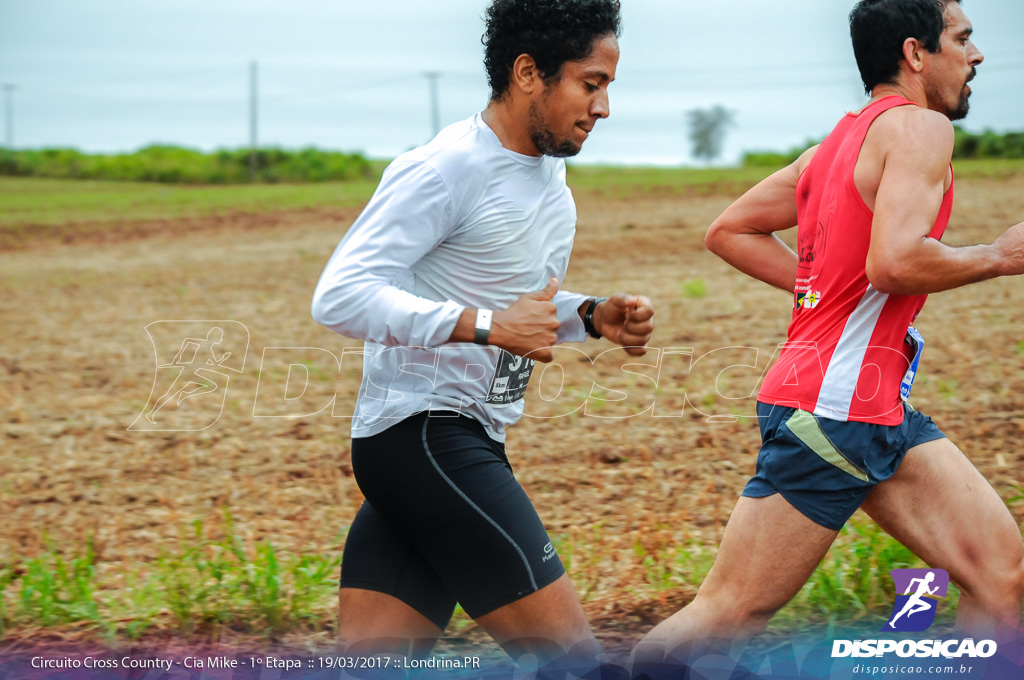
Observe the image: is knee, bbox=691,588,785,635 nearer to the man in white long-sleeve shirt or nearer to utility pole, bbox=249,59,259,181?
the man in white long-sleeve shirt

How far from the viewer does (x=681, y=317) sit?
32.1 ft

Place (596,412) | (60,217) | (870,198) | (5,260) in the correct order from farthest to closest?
1. (60,217)
2. (5,260)
3. (596,412)
4. (870,198)

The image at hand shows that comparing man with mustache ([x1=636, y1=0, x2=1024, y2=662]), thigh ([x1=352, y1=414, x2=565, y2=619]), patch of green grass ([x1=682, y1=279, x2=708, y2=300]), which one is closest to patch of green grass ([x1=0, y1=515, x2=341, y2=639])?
thigh ([x1=352, y1=414, x2=565, y2=619])

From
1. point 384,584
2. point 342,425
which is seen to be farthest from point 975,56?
point 342,425

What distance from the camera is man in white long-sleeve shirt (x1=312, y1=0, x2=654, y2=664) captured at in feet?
7.20

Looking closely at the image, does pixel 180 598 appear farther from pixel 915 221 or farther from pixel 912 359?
pixel 915 221

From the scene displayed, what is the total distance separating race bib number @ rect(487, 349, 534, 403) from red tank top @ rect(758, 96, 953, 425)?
63 centimetres

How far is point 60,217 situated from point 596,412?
19989mm

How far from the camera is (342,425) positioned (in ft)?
22.7

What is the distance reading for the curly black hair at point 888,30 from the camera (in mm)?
2354

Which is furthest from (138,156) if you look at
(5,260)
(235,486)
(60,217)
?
(235,486)

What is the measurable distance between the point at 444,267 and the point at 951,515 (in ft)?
4.50

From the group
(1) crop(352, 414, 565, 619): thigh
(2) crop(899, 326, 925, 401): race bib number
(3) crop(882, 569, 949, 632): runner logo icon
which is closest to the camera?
(1) crop(352, 414, 565, 619): thigh

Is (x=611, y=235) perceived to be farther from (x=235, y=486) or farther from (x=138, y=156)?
(x=138, y=156)
